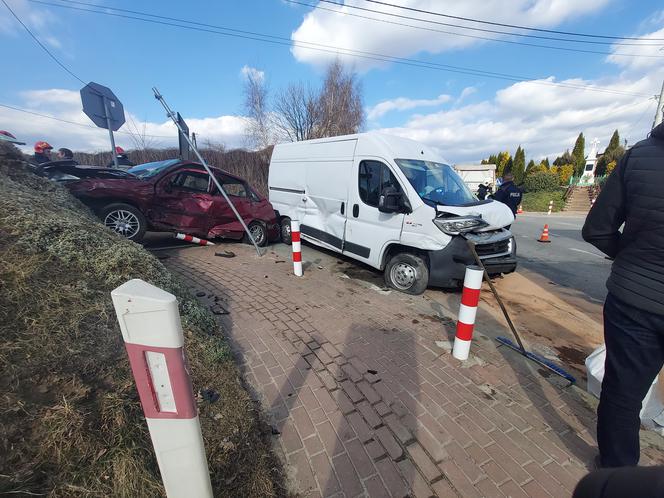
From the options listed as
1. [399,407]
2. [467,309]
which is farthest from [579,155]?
[399,407]

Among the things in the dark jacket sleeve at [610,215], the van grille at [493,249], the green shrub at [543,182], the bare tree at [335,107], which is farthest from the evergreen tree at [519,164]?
the dark jacket sleeve at [610,215]

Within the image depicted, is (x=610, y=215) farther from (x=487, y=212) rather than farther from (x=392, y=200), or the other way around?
(x=392, y=200)

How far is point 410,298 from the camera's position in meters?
4.59

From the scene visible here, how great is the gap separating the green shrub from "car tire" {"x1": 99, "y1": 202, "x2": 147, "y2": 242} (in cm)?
3400

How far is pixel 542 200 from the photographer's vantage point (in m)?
27.7

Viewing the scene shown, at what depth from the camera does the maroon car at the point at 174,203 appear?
5512 mm

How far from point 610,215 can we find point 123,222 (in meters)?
6.88

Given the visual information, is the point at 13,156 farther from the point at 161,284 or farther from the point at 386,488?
the point at 386,488

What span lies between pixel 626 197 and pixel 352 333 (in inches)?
103

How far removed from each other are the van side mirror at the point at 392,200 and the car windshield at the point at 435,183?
0.31m

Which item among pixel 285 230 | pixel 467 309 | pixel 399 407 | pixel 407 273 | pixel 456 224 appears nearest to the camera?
pixel 399 407

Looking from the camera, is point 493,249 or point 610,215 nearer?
point 610,215

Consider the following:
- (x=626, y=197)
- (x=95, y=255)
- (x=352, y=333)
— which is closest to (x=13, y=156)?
(x=95, y=255)

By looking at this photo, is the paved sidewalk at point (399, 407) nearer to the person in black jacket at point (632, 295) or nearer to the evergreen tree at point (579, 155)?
the person in black jacket at point (632, 295)
